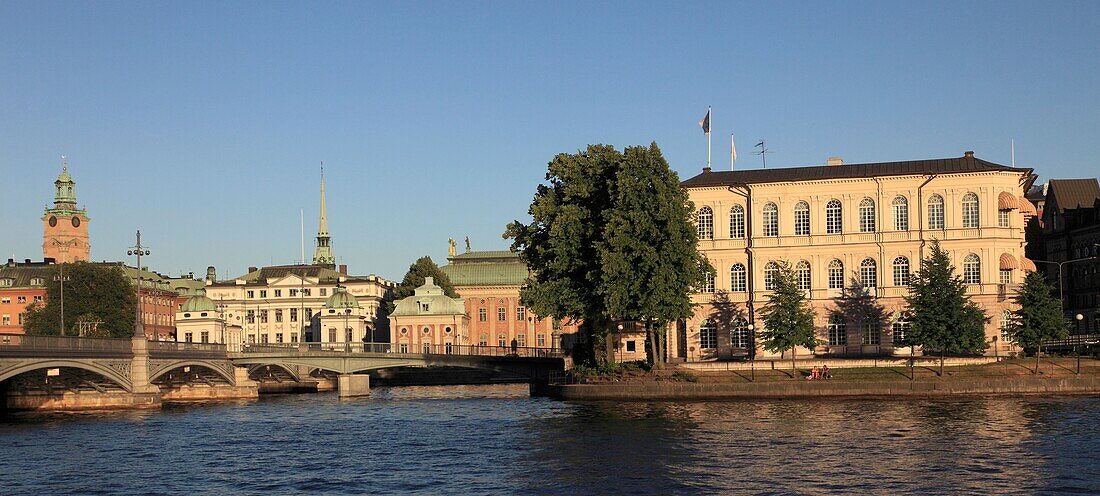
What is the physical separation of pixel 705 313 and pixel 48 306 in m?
93.8

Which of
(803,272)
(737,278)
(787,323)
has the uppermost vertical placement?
(803,272)

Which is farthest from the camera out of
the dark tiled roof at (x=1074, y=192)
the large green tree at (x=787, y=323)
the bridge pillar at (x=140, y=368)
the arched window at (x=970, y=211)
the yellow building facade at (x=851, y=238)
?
the dark tiled roof at (x=1074, y=192)

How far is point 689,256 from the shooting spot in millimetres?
96188

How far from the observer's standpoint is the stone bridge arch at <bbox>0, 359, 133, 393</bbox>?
79.6 m

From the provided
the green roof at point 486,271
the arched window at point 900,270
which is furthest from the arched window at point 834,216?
the green roof at point 486,271

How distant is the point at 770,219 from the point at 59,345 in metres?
58.5

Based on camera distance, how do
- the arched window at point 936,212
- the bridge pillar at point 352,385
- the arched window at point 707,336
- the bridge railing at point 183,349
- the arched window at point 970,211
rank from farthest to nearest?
the bridge pillar at point 352,385 < the arched window at point 707,336 < the arched window at point 936,212 < the arched window at point 970,211 < the bridge railing at point 183,349

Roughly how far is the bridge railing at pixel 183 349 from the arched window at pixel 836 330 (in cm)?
5289

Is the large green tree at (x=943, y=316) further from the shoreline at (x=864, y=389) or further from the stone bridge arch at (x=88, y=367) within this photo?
the stone bridge arch at (x=88, y=367)

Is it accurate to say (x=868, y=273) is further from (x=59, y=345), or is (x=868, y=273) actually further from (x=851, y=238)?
(x=59, y=345)

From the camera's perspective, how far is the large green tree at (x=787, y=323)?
97.8 m

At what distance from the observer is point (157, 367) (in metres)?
99.4

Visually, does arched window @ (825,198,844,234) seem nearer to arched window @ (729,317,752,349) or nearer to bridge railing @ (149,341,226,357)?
arched window @ (729,317,752,349)

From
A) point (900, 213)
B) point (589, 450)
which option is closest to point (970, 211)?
point (900, 213)
